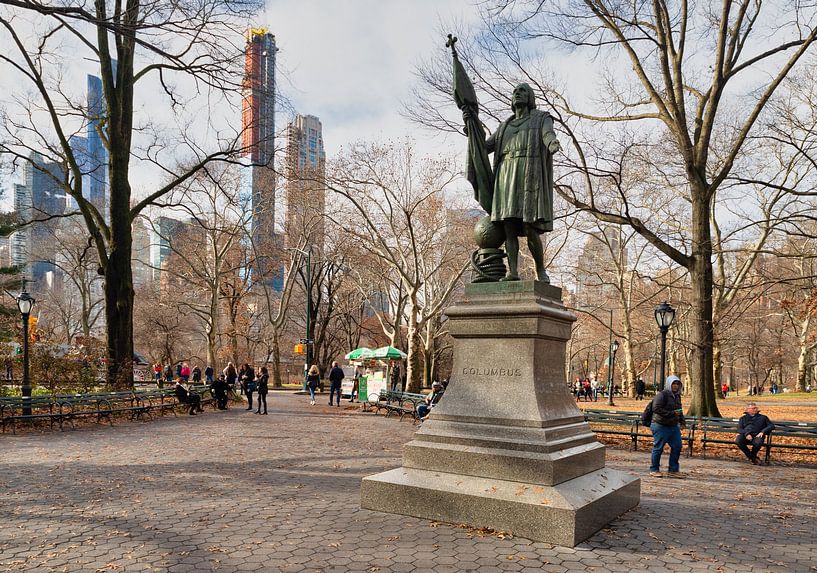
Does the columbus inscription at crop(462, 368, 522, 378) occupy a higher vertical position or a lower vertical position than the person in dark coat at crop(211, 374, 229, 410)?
higher

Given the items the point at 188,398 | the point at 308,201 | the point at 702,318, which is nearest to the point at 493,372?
the point at 702,318

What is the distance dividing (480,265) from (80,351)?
15920mm

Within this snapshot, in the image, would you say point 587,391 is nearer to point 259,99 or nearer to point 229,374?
point 229,374

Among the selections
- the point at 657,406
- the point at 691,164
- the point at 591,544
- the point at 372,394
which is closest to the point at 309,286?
the point at 372,394

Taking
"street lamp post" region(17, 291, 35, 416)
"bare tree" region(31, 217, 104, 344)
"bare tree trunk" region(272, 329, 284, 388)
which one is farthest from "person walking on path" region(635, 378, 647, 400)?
"street lamp post" region(17, 291, 35, 416)

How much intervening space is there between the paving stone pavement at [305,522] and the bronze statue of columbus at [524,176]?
302 centimetres

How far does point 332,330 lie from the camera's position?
5150 cm

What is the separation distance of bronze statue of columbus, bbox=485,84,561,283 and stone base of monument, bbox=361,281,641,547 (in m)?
0.71

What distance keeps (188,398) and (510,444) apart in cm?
1509

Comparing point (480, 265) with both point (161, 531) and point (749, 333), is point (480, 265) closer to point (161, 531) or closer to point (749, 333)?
point (161, 531)

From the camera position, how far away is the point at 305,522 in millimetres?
5895

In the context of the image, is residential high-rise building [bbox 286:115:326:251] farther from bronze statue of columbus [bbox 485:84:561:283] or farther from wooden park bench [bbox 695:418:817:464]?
bronze statue of columbus [bbox 485:84:561:283]

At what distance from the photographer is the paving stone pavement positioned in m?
A: 4.80

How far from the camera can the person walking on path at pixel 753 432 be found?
37.2 ft
